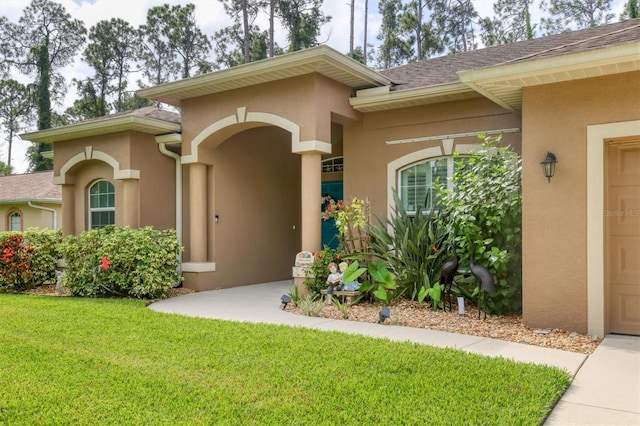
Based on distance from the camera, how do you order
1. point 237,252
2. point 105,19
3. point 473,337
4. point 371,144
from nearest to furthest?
point 473,337 → point 371,144 → point 237,252 → point 105,19

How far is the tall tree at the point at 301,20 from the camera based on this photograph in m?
24.4

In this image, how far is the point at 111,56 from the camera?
1189 inches

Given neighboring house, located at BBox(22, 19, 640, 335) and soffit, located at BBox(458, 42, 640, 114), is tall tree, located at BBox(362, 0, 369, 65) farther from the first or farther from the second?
soffit, located at BBox(458, 42, 640, 114)

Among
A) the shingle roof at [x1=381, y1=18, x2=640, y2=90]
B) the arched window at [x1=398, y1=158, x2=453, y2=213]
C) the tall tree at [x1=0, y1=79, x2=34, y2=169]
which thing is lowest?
the arched window at [x1=398, y1=158, x2=453, y2=213]

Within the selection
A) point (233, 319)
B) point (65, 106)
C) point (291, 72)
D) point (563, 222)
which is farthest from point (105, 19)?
point (563, 222)

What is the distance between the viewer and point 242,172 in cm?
1091

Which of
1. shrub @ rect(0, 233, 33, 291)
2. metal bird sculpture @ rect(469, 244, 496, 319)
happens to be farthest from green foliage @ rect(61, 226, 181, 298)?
metal bird sculpture @ rect(469, 244, 496, 319)

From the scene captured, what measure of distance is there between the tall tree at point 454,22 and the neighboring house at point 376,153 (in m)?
17.2

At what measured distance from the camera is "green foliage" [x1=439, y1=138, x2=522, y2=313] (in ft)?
21.7

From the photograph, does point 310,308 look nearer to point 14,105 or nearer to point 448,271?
point 448,271

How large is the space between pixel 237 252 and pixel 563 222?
671cm

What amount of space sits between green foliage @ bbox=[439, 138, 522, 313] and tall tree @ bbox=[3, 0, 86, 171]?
29.7 m

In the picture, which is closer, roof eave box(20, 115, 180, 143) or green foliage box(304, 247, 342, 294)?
green foliage box(304, 247, 342, 294)

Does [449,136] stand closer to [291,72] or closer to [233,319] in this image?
[291,72]
